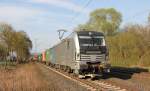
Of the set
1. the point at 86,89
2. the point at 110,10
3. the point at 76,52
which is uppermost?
the point at 110,10

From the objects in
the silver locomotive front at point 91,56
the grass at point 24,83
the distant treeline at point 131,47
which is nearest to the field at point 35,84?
the grass at point 24,83

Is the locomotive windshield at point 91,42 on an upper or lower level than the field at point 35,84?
upper

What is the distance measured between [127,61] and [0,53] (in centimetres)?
4502

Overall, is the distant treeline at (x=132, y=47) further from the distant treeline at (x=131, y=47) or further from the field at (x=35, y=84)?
the field at (x=35, y=84)

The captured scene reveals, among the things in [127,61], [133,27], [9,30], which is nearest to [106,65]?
[127,61]

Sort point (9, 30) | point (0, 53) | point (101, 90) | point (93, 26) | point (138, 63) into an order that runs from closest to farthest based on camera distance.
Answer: point (101, 90), point (138, 63), point (9, 30), point (93, 26), point (0, 53)

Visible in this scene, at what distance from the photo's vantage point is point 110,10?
8356 cm

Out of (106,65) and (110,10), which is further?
(110,10)

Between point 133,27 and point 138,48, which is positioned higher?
point 133,27

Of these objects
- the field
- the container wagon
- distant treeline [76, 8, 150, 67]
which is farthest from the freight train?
distant treeline [76, 8, 150, 67]

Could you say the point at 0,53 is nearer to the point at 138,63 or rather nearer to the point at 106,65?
the point at 138,63

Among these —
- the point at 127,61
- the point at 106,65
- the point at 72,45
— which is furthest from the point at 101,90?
the point at 127,61

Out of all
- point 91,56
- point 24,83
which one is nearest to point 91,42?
point 91,56

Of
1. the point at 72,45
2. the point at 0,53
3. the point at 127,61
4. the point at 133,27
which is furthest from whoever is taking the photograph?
the point at 0,53
